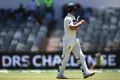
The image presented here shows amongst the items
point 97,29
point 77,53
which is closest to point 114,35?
point 97,29

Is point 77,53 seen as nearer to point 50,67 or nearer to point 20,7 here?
point 50,67

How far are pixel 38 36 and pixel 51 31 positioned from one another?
1.85 m

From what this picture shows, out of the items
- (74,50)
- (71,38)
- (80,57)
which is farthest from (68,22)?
(80,57)

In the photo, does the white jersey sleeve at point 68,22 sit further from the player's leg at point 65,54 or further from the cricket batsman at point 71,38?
the player's leg at point 65,54

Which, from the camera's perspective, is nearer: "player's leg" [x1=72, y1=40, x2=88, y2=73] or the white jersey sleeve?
the white jersey sleeve

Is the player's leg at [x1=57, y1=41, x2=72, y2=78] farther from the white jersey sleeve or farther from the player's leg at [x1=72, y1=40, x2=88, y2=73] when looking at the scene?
the white jersey sleeve

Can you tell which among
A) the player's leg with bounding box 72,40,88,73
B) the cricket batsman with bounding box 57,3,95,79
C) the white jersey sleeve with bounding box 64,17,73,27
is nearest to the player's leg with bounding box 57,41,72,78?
the cricket batsman with bounding box 57,3,95,79

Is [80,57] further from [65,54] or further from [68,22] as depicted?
[68,22]

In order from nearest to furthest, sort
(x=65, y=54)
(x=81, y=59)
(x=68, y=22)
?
(x=68, y=22)
(x=81, y=59)
(x=65, y=54)

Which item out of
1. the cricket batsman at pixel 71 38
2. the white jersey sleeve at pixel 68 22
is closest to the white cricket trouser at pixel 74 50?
the cricket batsman at pixel 71 38

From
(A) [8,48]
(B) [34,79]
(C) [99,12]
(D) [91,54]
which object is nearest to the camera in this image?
(B) [34,79]

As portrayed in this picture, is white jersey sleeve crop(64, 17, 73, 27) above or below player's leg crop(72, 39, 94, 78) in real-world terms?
above

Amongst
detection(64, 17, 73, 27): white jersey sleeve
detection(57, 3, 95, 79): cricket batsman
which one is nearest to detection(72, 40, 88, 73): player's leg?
detection(57, 3, 95, 79): cricket batsman

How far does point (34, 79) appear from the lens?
48.0 ft
